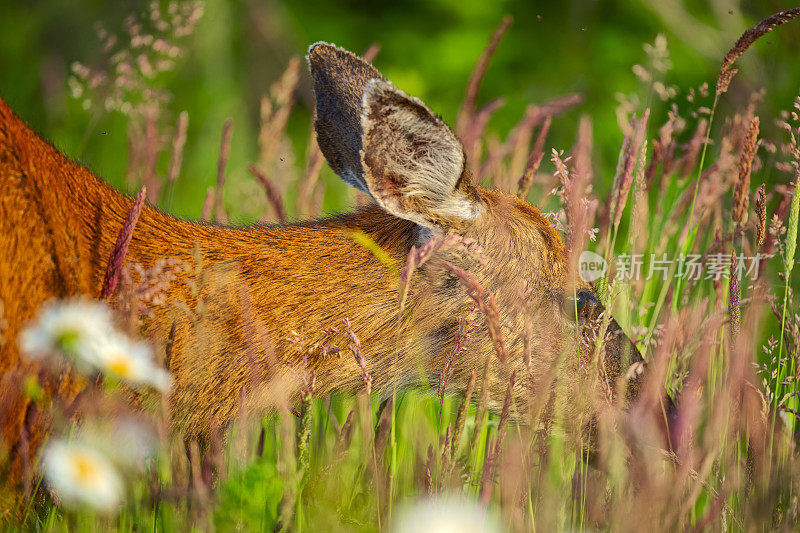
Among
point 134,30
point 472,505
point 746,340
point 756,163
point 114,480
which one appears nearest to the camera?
point 114,480

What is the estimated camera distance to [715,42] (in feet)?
22.7

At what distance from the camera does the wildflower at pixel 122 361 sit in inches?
71.3

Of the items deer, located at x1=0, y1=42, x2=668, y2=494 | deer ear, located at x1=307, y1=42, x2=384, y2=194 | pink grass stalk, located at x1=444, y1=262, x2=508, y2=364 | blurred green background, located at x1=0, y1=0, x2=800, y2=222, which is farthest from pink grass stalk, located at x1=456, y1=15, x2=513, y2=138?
blurred green background, located at x1=0, y1=0, x2=800, y2=222

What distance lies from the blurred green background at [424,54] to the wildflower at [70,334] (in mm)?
4948

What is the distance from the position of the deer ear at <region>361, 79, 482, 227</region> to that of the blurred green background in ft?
13.5

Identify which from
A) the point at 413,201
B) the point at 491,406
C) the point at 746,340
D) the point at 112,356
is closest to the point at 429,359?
the point at 491,406

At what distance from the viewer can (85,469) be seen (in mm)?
1741

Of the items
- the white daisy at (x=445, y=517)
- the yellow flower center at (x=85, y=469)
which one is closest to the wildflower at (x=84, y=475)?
the yellow flower center at (x=85, y=469)

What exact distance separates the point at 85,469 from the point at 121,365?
233mm

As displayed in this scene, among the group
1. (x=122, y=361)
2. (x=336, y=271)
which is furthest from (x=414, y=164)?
(x=122, y=361)

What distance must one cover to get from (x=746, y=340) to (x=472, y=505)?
0.78 m

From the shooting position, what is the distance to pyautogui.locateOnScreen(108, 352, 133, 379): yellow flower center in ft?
6.03

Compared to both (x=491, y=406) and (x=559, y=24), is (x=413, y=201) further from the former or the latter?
(x=559, y=24)

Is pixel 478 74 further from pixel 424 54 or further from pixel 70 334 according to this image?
pixel 424 54
